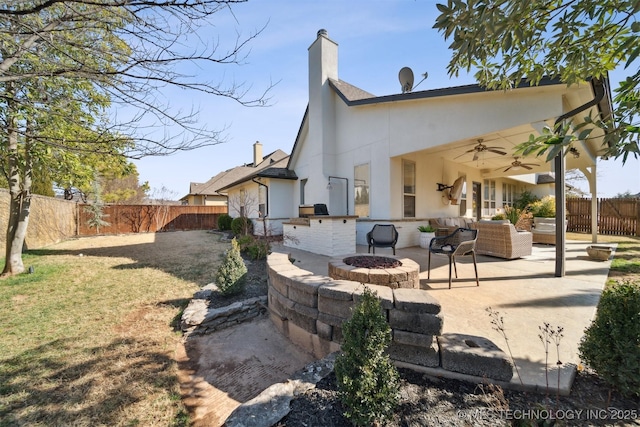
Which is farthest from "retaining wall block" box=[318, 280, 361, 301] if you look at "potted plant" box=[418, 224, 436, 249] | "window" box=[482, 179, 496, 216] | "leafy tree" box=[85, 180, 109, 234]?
"leafy tree" box=[85, 180, 109, 234]

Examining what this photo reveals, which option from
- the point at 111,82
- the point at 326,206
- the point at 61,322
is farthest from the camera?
the point at 326,206

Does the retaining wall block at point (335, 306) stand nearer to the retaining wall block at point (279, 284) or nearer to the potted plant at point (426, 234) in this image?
the retaining wall block at point (279, 284)

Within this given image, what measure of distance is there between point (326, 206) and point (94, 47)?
281 inches

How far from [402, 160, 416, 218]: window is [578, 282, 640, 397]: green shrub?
6668 millimetres

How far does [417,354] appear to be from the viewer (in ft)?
7.07

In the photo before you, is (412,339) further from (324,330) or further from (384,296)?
(324,330)

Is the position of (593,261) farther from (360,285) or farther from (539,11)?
(360,285)

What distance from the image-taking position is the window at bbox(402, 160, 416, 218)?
8453 mm

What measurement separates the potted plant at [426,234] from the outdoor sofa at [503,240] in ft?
4.75

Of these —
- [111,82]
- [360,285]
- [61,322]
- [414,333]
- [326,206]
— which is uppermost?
[111,82]

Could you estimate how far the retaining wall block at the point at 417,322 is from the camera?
209cm

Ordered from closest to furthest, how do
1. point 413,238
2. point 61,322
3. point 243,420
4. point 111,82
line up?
point 243,420 → point 111,82 → point 61,322 → point 413,238

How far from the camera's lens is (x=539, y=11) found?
7.72ft

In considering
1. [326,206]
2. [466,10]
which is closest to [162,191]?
[326,206]
